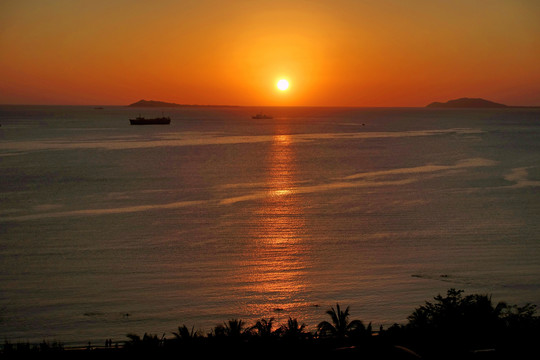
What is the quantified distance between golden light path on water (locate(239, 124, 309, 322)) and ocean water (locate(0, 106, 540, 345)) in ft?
0.42

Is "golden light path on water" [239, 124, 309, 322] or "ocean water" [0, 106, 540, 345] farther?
"golden light path on water" [239, 124, 309, 322]

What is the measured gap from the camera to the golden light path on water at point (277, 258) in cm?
3075

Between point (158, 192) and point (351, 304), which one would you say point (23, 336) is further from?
point (158, 192)

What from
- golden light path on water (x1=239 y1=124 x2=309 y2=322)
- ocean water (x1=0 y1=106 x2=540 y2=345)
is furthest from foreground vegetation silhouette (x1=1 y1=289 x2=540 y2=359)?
golden light path on water (x1=239 y1=124 x2=309 y2=322)

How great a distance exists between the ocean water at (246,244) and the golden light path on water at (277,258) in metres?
0.13

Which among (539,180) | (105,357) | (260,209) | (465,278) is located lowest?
(105,357)

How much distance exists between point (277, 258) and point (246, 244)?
12.2 feet

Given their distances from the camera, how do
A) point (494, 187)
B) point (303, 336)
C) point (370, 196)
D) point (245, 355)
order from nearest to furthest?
point (245, 355), point (303, 336), point (370, 196), point (494, 187)

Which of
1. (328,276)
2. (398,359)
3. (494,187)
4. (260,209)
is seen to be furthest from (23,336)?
(494,187)

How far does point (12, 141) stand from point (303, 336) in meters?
123

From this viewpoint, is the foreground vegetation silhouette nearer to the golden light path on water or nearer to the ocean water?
the ocean water

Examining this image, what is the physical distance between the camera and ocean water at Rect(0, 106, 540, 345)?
98.5 ft

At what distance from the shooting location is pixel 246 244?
41.1 metres

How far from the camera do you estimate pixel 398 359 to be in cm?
1480
